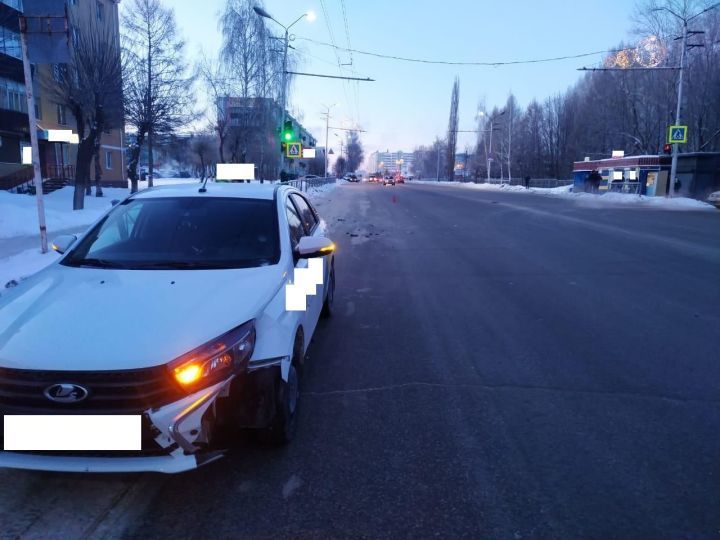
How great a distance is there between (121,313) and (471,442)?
85.2 inches

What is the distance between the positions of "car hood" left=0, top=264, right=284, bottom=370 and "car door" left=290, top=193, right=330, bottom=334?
1197 mm

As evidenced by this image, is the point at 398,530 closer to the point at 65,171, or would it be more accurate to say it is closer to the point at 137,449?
the point at 137,449

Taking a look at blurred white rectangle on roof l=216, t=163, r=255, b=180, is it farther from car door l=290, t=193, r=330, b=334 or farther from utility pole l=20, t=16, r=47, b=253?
utility pole l=20, t=16, r=47, b=253

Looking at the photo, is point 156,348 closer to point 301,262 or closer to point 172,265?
point 172,265

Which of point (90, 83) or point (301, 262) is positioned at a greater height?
point (90, 83)

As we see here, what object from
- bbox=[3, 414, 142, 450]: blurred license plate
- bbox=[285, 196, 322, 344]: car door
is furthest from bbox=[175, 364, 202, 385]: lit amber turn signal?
bbox=[285, 196, 322, 344]: car door

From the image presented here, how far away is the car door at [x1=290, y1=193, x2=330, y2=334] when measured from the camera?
4.89m

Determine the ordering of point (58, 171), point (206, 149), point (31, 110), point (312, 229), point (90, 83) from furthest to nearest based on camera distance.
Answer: point (206, 149) → point (58, 171) → point (90, 83) → point (31, 110) → point (312, 229)

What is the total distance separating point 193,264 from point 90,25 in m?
20.5

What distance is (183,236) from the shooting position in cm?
418

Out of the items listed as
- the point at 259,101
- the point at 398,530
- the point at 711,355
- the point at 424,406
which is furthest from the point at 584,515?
the point at 259,101

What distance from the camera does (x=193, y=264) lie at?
378cm

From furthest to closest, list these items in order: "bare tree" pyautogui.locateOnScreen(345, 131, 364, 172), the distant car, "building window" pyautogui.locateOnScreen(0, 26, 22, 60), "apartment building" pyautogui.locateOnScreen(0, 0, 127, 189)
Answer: "bare tree" pyautogui.locateOnScreen(345, 131, 364, 172) < the distant car < "apartment building" pyautogui.locateOnScreen(0, 0, 127, 189) < "building window" pyautogui.locateOnScreen(0, 26, 22, 60)

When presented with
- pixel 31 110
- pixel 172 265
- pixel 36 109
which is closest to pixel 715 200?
pixel 31 110
